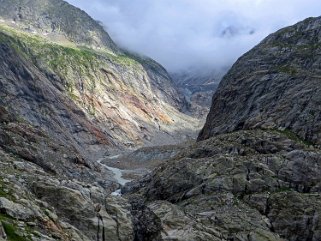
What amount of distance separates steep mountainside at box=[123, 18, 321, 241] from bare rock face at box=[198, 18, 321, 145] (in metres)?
0.27

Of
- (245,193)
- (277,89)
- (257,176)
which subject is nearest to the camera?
(245,193)

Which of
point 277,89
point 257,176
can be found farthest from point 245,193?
point 277,89

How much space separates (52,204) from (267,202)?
25.2m

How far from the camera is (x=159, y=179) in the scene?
226 ft

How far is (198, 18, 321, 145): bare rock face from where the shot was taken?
269 ft

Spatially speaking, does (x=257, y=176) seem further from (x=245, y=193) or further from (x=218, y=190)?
(x=218, y=190)

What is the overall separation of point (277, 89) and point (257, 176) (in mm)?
37155

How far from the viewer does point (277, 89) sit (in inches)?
3745

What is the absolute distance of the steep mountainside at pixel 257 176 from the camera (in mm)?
52781

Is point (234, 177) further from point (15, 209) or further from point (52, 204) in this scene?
point (15, 209)

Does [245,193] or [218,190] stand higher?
[245,193]

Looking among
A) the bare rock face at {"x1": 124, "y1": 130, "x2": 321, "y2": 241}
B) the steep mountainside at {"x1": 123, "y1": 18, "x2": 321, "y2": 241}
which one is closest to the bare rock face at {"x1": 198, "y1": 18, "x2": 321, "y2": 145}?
the steep mountainside at {"x1": 123, "y1": 18, "x2": 321, "y2": 241}

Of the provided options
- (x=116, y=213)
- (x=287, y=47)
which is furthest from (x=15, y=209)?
(x=287, y=47)

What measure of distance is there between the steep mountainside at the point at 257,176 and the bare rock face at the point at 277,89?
0.27 meters
